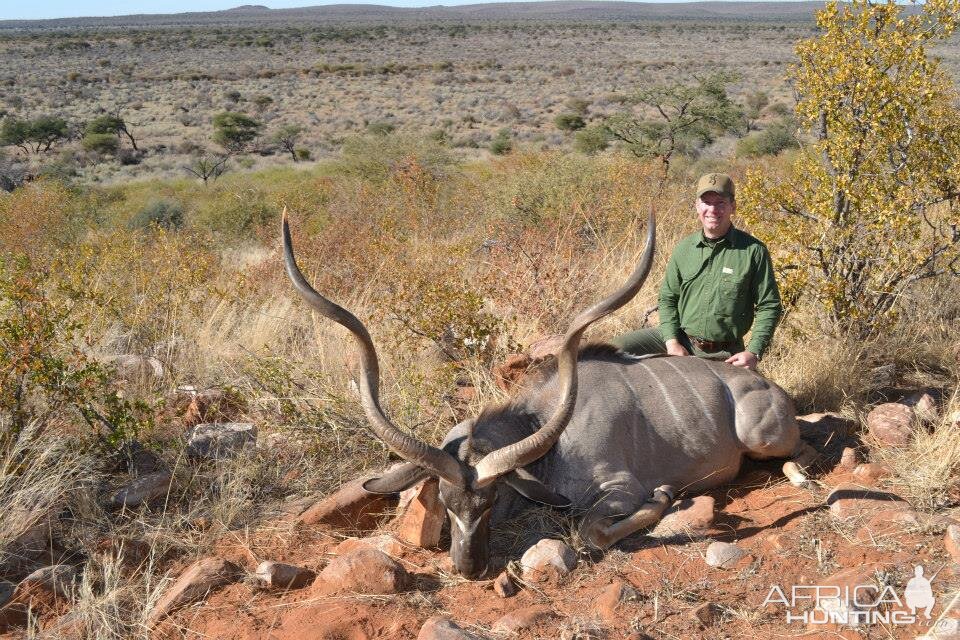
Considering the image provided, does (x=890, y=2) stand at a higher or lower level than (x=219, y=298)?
higher

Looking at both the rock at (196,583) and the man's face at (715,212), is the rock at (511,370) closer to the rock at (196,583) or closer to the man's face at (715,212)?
the man's face at (715,212)

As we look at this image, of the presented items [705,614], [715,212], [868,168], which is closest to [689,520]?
[705,614]

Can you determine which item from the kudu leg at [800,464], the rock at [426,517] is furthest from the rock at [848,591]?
the rock at [426,517]

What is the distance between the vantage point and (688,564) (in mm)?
4184

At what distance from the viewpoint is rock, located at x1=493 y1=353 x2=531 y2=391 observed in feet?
19.5

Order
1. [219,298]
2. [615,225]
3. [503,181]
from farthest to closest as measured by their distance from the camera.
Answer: [503,181] < [615,225] < [219,298]

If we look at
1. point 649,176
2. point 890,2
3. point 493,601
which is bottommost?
point 493,601

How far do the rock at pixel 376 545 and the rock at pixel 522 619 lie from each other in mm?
867

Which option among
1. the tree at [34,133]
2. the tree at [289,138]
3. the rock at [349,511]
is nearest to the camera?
the rock at [349,511]

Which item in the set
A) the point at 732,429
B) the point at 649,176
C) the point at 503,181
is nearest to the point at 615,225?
the point at 649,176

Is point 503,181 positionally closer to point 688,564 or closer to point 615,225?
point 615,225

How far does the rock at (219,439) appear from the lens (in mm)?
5281

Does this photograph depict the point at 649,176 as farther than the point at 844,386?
Yes

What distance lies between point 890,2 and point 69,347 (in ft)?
21.9
